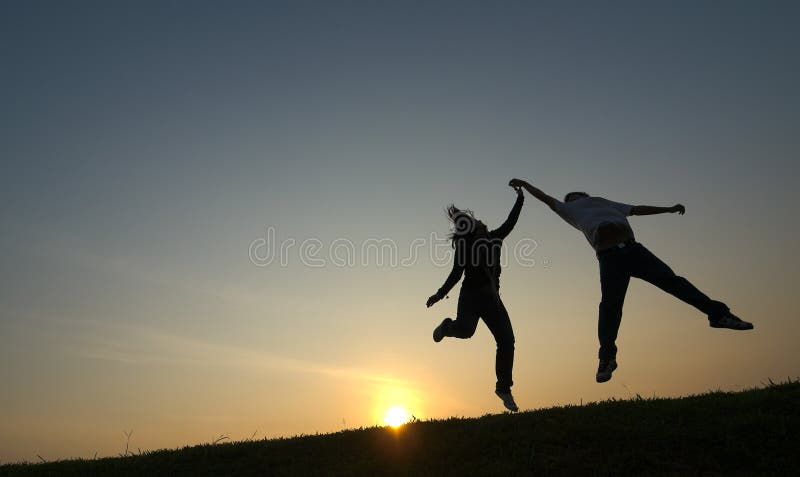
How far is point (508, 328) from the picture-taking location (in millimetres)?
10266

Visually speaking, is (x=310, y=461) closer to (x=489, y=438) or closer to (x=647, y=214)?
(x=489, y=438)

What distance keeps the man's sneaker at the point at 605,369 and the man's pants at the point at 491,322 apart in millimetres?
1372

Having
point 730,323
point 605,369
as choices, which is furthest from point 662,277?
point 605,369

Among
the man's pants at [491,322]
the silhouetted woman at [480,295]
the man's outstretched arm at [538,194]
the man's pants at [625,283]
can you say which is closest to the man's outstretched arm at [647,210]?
the man's pants at [625,283]

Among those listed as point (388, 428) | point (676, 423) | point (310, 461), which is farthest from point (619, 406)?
point (310, 461)

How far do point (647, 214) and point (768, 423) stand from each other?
10.3 feet

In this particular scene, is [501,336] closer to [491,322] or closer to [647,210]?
[491,322]

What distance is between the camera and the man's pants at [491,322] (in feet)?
33.3

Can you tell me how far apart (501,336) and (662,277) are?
2427 millimetres

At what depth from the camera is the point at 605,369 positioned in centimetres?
934

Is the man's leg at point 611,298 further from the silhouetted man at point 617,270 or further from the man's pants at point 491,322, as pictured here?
the man's pants at point 491,322

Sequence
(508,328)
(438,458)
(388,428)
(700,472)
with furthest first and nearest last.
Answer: (388,428)
(508,328)
(438,458)
(700,472)

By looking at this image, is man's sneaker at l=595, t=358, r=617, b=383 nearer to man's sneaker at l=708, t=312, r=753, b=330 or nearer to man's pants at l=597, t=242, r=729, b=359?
man's pants at l=597, t=242, r=729, b=359

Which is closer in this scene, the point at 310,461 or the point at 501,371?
the point at 310,461
